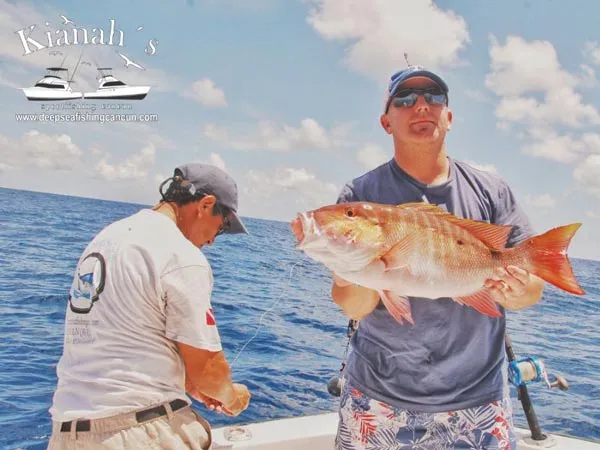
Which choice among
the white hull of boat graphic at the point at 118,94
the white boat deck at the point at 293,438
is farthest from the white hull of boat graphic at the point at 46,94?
the white boat deck at the point at 293,438

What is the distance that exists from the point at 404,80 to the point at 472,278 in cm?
107

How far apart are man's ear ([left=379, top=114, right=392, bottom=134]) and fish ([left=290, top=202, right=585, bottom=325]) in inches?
24.9

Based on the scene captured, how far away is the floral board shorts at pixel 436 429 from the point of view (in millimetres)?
2352

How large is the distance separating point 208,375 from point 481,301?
Answer: 52.3 inches

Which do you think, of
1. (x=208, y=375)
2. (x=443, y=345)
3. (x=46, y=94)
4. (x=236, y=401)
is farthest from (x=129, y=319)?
(x=46, y=94)

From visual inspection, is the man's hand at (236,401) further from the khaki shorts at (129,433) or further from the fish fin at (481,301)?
the fish fin at (481,301)

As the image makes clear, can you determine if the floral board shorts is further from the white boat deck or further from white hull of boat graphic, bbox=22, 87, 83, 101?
white hull of boat graphic, bbox=22, 87, 83, 101

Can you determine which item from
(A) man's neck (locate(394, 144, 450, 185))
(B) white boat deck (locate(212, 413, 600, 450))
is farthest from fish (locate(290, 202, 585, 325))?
(B) white boat deck (locate(212, 413, 600, 450))

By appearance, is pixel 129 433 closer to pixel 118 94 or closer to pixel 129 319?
pixel 129 319

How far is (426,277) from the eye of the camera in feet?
7.07

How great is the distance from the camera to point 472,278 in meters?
2.21

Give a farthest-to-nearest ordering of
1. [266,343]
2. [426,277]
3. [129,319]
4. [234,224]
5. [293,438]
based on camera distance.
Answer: [266,343] < [293,438] < [234,224] < [129,319] < [426,277]

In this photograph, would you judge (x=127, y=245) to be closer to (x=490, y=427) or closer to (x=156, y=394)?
(x=156, y=394)

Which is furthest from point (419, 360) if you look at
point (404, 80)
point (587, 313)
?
point (587, 313)
